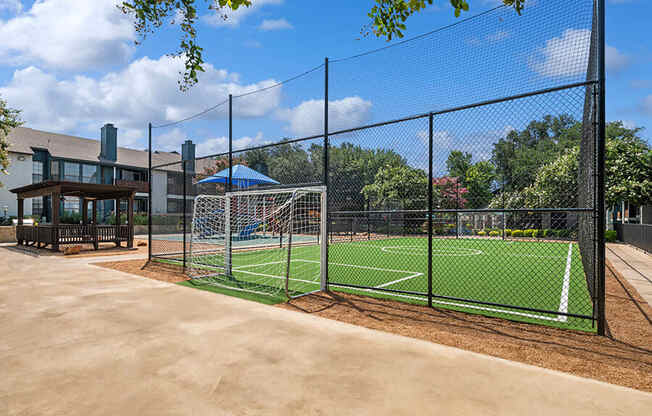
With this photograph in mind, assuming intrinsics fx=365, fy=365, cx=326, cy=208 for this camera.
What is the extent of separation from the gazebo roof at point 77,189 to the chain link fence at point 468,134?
27.8 ft

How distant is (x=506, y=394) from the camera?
106 inches

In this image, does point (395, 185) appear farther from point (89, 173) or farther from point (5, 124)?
point (89, 173)

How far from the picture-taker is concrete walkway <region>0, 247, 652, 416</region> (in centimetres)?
255

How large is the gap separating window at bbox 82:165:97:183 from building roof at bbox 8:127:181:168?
0.87 meters

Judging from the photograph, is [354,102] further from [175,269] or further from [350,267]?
[175,269]

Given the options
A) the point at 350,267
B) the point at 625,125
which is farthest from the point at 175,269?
the point at 625,125

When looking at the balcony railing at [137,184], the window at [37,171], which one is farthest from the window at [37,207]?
the balcony railing at [137,184]

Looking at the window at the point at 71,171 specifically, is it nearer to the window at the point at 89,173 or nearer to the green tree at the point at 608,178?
the window at the point at 89,173

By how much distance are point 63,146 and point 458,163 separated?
3572 cm

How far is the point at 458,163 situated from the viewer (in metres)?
5.42

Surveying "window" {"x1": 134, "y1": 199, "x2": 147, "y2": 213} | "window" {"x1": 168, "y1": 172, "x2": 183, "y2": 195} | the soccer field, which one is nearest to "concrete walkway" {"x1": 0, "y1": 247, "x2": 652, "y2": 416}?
the soccer field

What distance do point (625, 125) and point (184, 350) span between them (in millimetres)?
47904

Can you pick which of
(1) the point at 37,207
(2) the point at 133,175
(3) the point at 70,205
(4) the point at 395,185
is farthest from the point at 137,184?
(4) the point at 395,185

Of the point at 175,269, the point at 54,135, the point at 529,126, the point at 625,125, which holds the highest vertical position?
the point at 625,125
